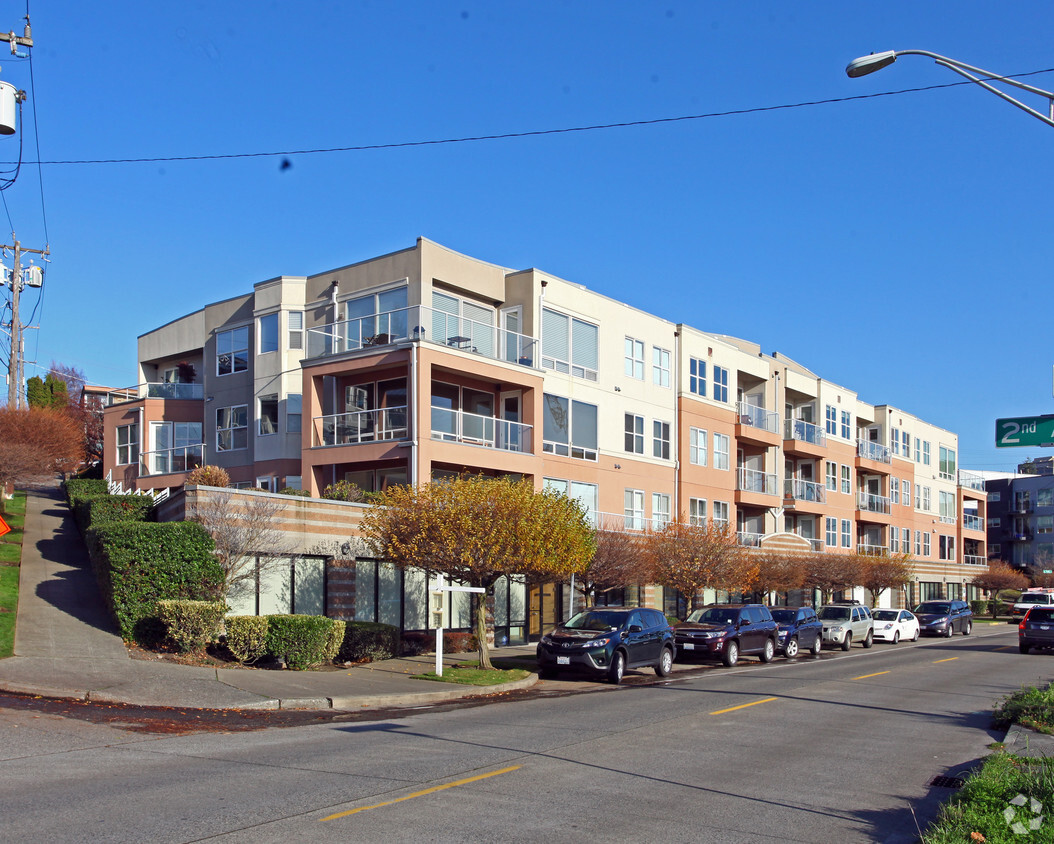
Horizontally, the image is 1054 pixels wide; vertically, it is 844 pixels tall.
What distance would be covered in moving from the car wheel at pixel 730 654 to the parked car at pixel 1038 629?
11.9m

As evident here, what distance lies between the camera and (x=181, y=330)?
131ft

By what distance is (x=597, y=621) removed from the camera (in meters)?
22.6

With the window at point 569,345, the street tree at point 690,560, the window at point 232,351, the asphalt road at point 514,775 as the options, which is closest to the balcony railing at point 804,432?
the window at point 569,345

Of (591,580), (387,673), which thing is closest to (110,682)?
(387,673)

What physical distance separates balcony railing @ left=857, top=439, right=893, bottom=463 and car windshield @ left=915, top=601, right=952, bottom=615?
1491 cm

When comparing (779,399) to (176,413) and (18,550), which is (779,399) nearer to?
(176,413)

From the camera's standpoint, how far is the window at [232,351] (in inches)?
1416

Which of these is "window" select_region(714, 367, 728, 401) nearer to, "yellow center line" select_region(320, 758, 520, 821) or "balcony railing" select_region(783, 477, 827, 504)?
"balcony railing" select_region(783, 477, 827, 504)

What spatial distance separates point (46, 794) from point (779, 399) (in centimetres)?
4396

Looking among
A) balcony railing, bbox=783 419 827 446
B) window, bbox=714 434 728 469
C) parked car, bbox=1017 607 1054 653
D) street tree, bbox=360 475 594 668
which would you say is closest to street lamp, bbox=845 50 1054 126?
street tree, bbox=360 475 594 668

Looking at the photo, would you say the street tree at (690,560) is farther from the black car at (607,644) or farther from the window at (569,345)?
the black car at (607,644)

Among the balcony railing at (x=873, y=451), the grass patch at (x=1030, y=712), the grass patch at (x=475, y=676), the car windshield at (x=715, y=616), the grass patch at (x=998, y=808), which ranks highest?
Result: the balcony railing at (x=873, y=451)

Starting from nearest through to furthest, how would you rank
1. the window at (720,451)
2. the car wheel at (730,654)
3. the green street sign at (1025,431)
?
the green street sign at (1025,431), the car wheel at (730,654), the window at (720,451)

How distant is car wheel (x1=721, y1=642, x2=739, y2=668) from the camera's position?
26672mm
